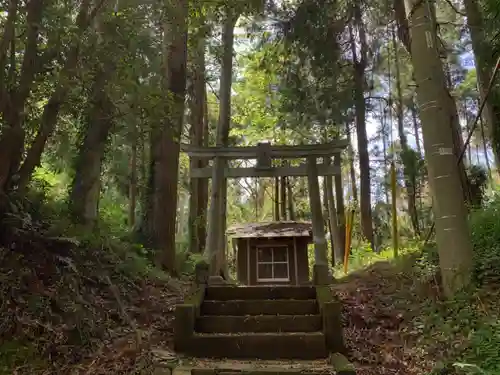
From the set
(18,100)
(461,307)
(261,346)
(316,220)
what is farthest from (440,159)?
(18,100)

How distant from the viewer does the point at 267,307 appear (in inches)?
246

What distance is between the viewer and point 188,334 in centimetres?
545

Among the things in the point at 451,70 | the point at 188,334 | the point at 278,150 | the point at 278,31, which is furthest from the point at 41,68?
the point at 451,70

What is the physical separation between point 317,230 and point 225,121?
6075mm

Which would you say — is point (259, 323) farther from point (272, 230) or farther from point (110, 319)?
point (272, 230)

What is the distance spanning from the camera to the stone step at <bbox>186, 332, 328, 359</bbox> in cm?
533

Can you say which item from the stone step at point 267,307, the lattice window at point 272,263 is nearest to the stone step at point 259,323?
the stone step at point 267,307

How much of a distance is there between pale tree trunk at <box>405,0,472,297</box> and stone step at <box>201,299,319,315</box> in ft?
6.02

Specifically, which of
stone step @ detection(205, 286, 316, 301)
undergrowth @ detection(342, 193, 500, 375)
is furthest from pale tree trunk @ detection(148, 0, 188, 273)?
undergrowth @ detection(342, 193, 500, 375)

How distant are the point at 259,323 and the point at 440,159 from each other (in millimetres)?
3187

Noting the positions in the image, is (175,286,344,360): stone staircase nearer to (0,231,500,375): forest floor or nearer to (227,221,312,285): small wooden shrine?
(0,231,500,375): forest floor

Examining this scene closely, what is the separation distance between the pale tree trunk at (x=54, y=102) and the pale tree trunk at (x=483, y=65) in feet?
20.5

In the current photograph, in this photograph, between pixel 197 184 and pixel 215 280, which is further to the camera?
pixel 197 184

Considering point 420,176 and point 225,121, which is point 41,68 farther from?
point 225,121
